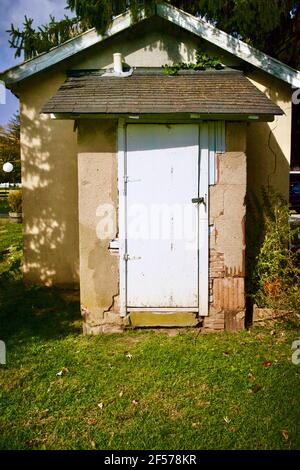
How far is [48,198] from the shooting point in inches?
309

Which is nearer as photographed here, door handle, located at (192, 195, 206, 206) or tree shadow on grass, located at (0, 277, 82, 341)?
door handle, located at (192, 195, 206, 206)

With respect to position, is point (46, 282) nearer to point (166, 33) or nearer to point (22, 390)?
point (22, 390)

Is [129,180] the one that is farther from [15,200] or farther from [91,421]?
[15,200]

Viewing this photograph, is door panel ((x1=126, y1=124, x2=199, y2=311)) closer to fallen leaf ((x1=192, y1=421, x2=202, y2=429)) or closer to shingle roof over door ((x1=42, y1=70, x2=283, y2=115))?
shingle roof over door ((x1=42, y1=70, x2=283, y2=115))

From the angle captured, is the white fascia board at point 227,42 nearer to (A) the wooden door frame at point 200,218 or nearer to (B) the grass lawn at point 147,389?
(A) the wooden door frame at point 200,218

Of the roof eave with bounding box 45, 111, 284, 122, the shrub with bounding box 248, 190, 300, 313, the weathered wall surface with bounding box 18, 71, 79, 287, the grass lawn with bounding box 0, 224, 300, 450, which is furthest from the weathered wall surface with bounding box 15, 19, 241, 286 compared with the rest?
the shrub with bounding box 248, 190, 300, 313

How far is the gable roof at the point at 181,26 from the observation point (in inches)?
256

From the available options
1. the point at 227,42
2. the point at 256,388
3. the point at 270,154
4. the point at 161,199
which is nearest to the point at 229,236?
the point at 161,199

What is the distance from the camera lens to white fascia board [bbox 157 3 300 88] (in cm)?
650

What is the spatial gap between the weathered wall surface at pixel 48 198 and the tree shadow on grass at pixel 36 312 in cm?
42

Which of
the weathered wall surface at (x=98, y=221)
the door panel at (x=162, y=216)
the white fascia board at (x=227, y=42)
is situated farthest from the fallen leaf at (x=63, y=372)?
the white fascia board at (x=227, y=42)

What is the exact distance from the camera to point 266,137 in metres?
7.58

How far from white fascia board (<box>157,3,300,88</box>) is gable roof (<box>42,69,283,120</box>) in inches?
15.8

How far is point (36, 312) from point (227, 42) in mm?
5617
